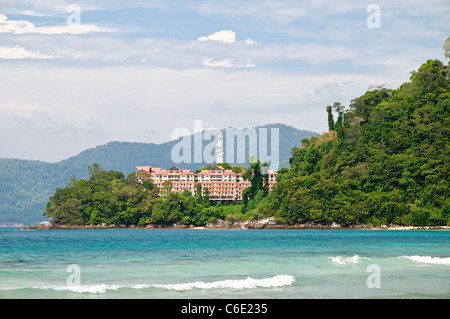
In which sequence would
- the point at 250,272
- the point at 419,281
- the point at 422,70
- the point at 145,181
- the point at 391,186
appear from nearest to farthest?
the point at 419,281 < the point at 250,272 < the point at 391,186 < the point at 422,70 < the point at 145,181

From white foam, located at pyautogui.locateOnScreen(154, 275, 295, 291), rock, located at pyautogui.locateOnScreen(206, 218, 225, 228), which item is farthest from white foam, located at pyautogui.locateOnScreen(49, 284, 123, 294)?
rock, located at pyautogui.locateOnScreen(206, 218, 225, 228)

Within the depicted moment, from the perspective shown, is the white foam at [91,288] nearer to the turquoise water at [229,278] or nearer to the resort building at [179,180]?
the turquoise water at [229,278]

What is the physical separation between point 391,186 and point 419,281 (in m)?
90.2

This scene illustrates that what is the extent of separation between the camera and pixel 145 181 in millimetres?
148750

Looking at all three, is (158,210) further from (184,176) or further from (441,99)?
(441,99)

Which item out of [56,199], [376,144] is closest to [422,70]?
[376,144]

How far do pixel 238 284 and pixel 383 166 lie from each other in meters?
93.5

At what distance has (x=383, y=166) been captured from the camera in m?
114

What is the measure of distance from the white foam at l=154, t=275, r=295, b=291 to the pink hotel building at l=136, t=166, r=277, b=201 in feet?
444
